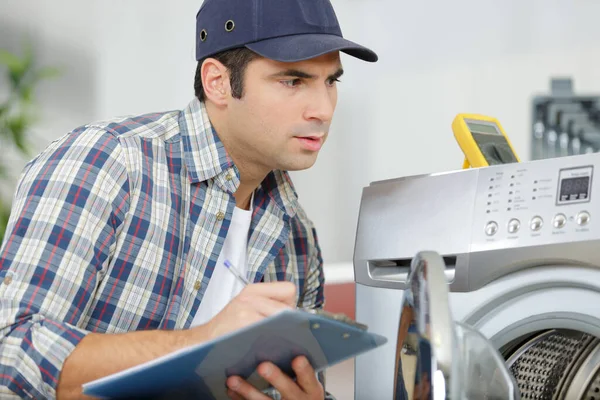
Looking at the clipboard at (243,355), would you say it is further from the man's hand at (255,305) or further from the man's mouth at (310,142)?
the man's mouth at (310,142)

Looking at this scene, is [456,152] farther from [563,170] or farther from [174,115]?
[563,170]

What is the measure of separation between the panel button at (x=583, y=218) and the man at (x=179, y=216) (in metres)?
0.42

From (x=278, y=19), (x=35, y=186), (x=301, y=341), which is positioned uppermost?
(x=278, y=19)

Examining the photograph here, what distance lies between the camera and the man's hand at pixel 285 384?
1.09 metres

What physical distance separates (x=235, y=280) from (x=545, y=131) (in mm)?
2393

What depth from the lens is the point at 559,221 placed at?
113cm

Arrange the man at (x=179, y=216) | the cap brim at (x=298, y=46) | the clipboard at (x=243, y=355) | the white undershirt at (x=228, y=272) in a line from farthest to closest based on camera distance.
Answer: the white undershirt at (x=228, y=272) < the cap brim at (x=298, y=46) < the man at (x=179, y=216) < the clipboard at (x=243, y=355)

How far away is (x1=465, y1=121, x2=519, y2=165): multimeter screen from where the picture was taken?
1446mm

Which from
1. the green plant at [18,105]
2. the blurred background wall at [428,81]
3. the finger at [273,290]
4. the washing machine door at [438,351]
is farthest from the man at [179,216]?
the blurred background wall at [428,81]

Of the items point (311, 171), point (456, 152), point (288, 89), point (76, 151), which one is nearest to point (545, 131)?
point (456, 152)

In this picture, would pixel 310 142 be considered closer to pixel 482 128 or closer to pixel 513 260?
pixel 482 128

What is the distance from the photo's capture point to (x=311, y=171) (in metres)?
3.61

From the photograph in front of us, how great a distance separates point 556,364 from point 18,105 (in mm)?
2243

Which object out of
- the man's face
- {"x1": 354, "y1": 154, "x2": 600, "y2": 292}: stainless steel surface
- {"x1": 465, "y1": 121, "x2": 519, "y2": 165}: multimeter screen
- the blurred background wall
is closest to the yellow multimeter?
{"x1": 465, "y1": 121, "x2": 519, "y2": 165}: multimeter screen
